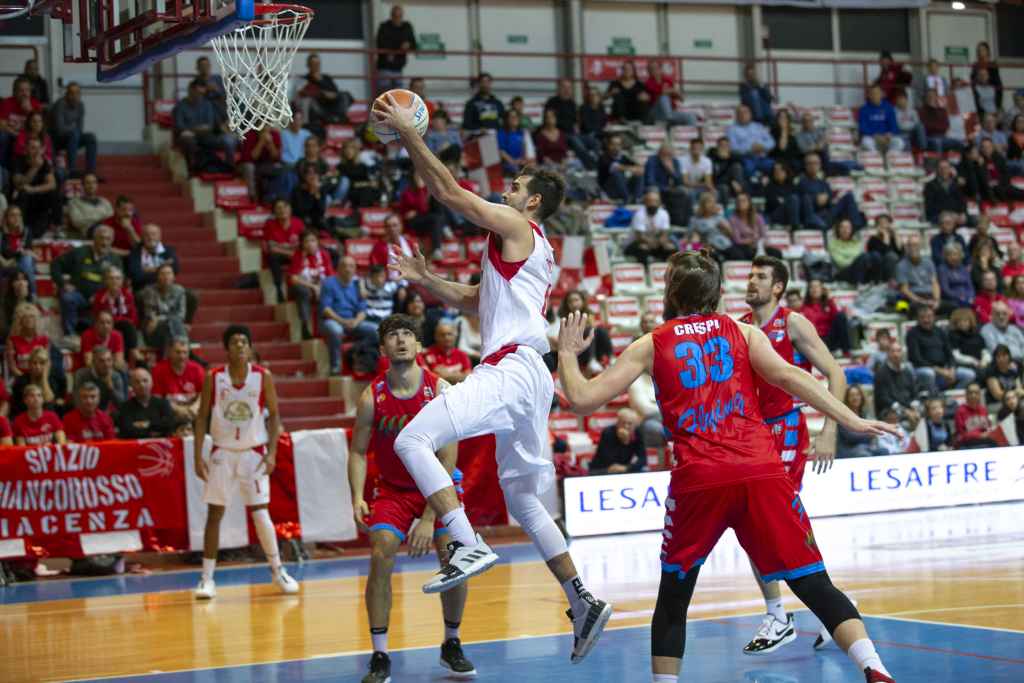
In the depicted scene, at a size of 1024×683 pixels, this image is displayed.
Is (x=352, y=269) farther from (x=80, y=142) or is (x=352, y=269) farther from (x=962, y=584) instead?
(x=962, y=584)

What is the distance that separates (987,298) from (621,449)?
26.4ft

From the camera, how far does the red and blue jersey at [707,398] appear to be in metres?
5.72

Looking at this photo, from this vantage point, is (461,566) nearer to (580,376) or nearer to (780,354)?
(580,376)

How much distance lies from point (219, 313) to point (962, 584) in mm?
10912

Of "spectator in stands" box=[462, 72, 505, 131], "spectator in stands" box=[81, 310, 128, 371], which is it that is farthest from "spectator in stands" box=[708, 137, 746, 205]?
"spectator in stands" box=[81, 310, 128, 371]

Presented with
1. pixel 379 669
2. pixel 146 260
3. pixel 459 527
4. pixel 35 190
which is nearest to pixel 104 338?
pixel 146 260

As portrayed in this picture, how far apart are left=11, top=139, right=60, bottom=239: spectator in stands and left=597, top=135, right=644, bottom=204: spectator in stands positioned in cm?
811

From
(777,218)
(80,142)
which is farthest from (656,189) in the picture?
(80,142)

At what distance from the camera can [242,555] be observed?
46.4ft

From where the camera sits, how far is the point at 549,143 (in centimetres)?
2122

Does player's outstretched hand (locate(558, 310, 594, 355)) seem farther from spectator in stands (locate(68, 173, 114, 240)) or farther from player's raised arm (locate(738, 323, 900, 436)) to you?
spectator in stands (locate(68, 173, 114, 240))

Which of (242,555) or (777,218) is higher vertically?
(777,218)

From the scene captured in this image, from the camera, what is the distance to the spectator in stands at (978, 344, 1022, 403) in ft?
59.8

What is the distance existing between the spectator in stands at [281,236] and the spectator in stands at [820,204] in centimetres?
827
